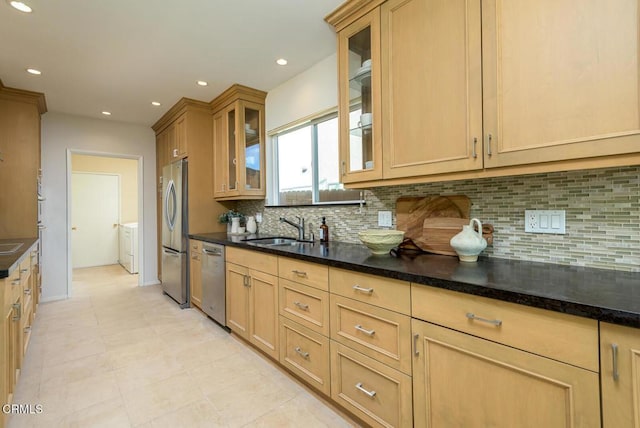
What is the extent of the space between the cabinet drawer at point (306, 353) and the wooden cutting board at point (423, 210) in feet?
2.77

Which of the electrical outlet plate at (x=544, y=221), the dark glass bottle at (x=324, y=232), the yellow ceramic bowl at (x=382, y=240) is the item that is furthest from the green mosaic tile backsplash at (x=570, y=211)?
the dark glass bottle at (x=324, y=232)

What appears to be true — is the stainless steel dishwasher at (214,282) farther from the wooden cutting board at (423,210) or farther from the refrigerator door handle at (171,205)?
the wooden cutting board at (423,210)

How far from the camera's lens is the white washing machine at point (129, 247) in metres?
5.28

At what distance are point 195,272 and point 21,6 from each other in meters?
2.48

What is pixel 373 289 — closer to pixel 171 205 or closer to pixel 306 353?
pixel 306 353

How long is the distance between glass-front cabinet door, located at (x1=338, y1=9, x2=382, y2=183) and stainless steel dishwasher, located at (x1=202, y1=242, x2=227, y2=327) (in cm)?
150

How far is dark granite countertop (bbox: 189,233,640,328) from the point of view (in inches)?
32.7

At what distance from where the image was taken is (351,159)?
76.7 inches

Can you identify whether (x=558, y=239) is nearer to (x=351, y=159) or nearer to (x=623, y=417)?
(x=623, y=417)

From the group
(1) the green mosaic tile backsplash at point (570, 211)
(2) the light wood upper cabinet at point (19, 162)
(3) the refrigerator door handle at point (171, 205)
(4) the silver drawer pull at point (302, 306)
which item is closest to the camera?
(1) the green mosaic tile backsplash at point (570, 211)

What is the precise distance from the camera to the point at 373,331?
55.6 inches

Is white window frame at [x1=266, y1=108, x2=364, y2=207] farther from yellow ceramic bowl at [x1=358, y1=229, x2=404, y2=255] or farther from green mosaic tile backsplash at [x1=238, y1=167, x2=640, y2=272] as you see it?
green mosaic tile backsplash at [x1=238, y1=167, x2=640, y2=272]

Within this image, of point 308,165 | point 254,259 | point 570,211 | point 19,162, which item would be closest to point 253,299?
point 254,259

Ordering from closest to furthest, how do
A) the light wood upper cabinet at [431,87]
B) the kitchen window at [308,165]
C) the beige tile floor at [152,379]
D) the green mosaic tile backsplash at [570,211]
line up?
1. the green mosaic tile backsplash at [570,211]
2. the light wood upper cabinet at [431,87]
3. the beige tile floor at [152,379]
4. the kitchen window at [308,165]
